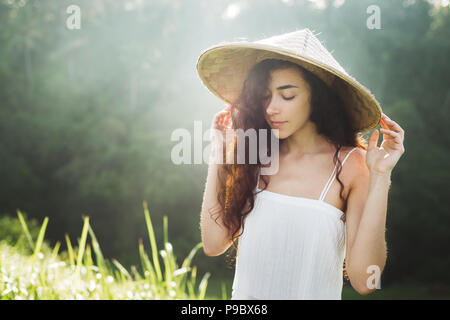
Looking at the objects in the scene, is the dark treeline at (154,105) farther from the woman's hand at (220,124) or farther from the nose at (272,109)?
the nose at (272,109)

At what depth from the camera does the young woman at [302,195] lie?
4.06 ft

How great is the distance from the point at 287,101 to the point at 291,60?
5.7 inches

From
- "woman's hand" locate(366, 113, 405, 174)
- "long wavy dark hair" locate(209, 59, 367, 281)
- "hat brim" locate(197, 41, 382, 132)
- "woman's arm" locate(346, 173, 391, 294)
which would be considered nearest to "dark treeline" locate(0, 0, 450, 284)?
"hat brim" locate(197, 41, 382, 132)

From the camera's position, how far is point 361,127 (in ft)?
5.04

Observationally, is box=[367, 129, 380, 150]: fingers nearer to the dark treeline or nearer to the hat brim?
the hat brim

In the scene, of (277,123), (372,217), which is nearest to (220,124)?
(277,123)

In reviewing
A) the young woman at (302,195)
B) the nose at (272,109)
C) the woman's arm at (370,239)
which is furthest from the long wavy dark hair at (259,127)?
the woman's arm at (370,239)

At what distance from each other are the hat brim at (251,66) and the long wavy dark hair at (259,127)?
25 millimetres

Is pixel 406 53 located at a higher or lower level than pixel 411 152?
higher

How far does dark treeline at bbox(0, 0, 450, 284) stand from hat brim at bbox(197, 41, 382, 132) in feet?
43.9

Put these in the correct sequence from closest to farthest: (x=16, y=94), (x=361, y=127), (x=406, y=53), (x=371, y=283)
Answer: (x=371, y=283) → (x=361, y=127) → (x=406, y=53) → (x=16, y=94)

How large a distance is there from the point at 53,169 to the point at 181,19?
9.47 metres

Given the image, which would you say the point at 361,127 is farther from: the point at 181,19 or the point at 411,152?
the point at 181,19
